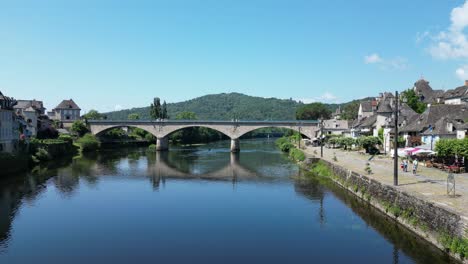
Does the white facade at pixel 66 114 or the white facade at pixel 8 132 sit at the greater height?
the white facade at pixel 66 114

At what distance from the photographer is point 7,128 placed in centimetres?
4753

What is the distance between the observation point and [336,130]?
89625mm

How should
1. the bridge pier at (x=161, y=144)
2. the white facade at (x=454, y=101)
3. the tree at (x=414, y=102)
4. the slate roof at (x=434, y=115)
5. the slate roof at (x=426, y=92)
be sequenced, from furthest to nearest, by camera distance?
the bridge pier at (x=161, y=144), the slate roof at (x=426, y=92), the tree at (x=414, y=102), the white facade at (x=454, y=101), the slate roof at (x=434, y=115)

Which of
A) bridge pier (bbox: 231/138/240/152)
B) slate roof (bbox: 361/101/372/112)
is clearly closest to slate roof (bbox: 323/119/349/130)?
slate roof (bbox: 361/101/372/112)

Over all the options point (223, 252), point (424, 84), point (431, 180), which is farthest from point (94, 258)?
point (424, 84)

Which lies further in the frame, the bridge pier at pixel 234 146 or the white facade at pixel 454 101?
the bridge pier at pixel 234 146

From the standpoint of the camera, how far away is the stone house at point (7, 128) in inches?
1814

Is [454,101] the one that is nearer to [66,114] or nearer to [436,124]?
[436,124]

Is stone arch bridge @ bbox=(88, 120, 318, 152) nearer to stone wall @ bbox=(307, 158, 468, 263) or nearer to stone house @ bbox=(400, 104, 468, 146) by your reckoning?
stone house @ bbox=(400, 104, 468, 146)

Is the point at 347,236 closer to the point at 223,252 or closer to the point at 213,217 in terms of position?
the point at 223,252

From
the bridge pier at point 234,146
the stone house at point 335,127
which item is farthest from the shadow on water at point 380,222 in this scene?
the stone house at point 335,127

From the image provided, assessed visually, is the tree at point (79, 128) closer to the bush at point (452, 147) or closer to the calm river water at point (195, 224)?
the calm river water at point (195, 224)

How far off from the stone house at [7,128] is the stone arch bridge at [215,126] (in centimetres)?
3886

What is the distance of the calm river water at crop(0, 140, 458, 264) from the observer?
18828mm
